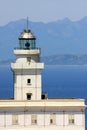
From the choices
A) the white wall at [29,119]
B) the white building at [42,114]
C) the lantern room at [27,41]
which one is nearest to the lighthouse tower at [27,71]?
the lantern room at [27,41]

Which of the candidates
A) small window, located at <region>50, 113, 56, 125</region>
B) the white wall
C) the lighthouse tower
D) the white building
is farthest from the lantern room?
small window, located at <region>50, 113, 56, 125</region>

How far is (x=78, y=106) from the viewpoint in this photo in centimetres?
3784

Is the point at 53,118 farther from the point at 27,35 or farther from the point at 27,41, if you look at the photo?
the point at 27,35

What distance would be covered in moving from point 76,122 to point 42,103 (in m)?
2.29

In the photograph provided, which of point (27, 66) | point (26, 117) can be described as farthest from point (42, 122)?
point (27, 66)

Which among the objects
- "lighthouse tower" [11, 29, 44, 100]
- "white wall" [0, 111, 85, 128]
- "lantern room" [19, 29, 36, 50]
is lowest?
"white wall" [0, 111, 85, 128]

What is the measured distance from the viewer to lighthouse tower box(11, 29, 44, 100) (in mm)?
39156

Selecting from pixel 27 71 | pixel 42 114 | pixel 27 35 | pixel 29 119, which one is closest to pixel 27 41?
pixel 27 35

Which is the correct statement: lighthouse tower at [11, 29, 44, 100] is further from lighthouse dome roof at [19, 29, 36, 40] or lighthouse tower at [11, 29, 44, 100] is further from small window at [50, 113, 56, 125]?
small window at [50, 113, 56, 125]

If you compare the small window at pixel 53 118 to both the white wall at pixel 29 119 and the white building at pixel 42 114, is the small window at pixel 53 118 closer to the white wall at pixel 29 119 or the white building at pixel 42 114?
the white building at pixel 42 114

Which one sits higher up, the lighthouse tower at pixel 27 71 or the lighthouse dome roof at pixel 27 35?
the lighthouse dome roof at pixel 27 35

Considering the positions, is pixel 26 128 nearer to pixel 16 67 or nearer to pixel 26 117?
pixel 26 117

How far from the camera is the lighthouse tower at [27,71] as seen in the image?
39.2m

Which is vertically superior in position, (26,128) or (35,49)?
(35,49)
